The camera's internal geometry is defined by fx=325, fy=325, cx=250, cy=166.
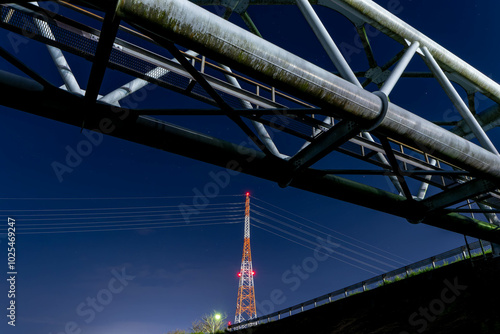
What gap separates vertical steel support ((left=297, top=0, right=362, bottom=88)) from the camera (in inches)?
170

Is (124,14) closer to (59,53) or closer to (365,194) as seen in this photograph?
(59,53)

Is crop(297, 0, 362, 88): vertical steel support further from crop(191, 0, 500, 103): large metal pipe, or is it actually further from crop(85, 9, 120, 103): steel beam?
crop(85, 9, 120, 103): steel beam

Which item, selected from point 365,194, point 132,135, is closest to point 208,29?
point 132,135

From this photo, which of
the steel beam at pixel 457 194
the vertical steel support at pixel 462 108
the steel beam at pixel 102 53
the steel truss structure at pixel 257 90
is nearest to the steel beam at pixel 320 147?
the steel truss structure at pixel 257 90

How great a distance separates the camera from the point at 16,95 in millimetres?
4254

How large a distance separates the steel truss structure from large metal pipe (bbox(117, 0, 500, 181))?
1 cm

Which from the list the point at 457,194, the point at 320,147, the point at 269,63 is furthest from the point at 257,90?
the point at 457,194

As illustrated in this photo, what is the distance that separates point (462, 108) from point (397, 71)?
70.2 inches

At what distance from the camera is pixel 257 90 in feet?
23.0

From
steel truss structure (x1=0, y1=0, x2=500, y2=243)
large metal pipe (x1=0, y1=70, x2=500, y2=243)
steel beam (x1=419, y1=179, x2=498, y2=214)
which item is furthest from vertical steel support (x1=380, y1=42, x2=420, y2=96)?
steel beam (x1=419, y1=179, x2=498, y2=214)

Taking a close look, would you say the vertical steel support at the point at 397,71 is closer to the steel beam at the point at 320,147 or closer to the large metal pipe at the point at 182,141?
the steel beam at the point at 320,147

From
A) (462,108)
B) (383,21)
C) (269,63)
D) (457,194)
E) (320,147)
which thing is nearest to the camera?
(269,63)

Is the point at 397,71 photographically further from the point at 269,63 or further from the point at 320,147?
the point at 269,63

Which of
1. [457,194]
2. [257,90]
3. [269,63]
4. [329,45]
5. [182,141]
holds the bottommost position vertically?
[269,63]
